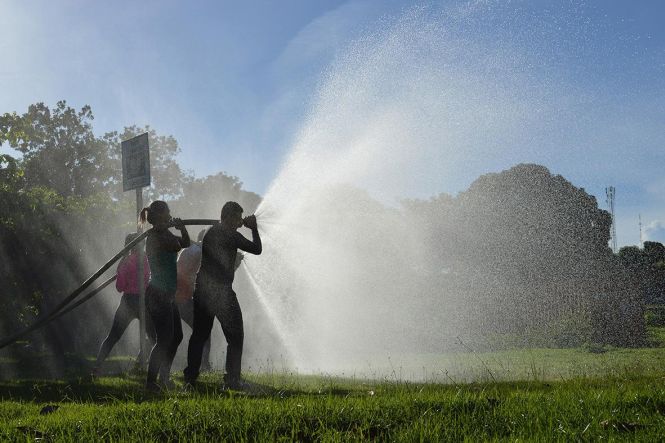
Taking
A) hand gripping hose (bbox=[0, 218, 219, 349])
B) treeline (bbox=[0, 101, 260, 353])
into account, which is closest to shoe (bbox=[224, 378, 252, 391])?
hand gripping hose (bbox=[0, 218, 219, 349])

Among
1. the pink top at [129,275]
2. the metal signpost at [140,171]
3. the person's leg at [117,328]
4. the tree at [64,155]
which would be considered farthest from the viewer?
the tree at [64,155]

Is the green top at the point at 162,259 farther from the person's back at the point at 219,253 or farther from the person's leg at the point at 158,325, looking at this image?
the person's back at the point at 219,253

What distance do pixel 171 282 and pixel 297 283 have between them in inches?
532

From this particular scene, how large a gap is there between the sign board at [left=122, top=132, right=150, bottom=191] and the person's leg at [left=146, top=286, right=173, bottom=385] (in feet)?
10.5

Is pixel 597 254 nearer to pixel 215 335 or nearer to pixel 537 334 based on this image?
pixel 537 334

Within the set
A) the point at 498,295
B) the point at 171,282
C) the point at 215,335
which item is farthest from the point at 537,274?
the point at 171,282

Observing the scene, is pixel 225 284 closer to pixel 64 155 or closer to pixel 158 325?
pixel 158 325

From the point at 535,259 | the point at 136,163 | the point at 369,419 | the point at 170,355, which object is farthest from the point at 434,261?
the point at 369,419

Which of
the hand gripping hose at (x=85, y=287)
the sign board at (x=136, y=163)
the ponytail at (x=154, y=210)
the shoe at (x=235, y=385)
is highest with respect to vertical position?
the sign board at (x=136, y=163)

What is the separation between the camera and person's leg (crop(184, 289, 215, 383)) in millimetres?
7480

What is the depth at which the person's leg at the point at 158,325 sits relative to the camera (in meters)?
7.18

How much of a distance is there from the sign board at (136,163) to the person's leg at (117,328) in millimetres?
1740

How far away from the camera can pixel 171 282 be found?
7.27 meters

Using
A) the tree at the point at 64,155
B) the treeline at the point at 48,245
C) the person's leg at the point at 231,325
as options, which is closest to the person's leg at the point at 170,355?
the person's leg at the point at 231,325
